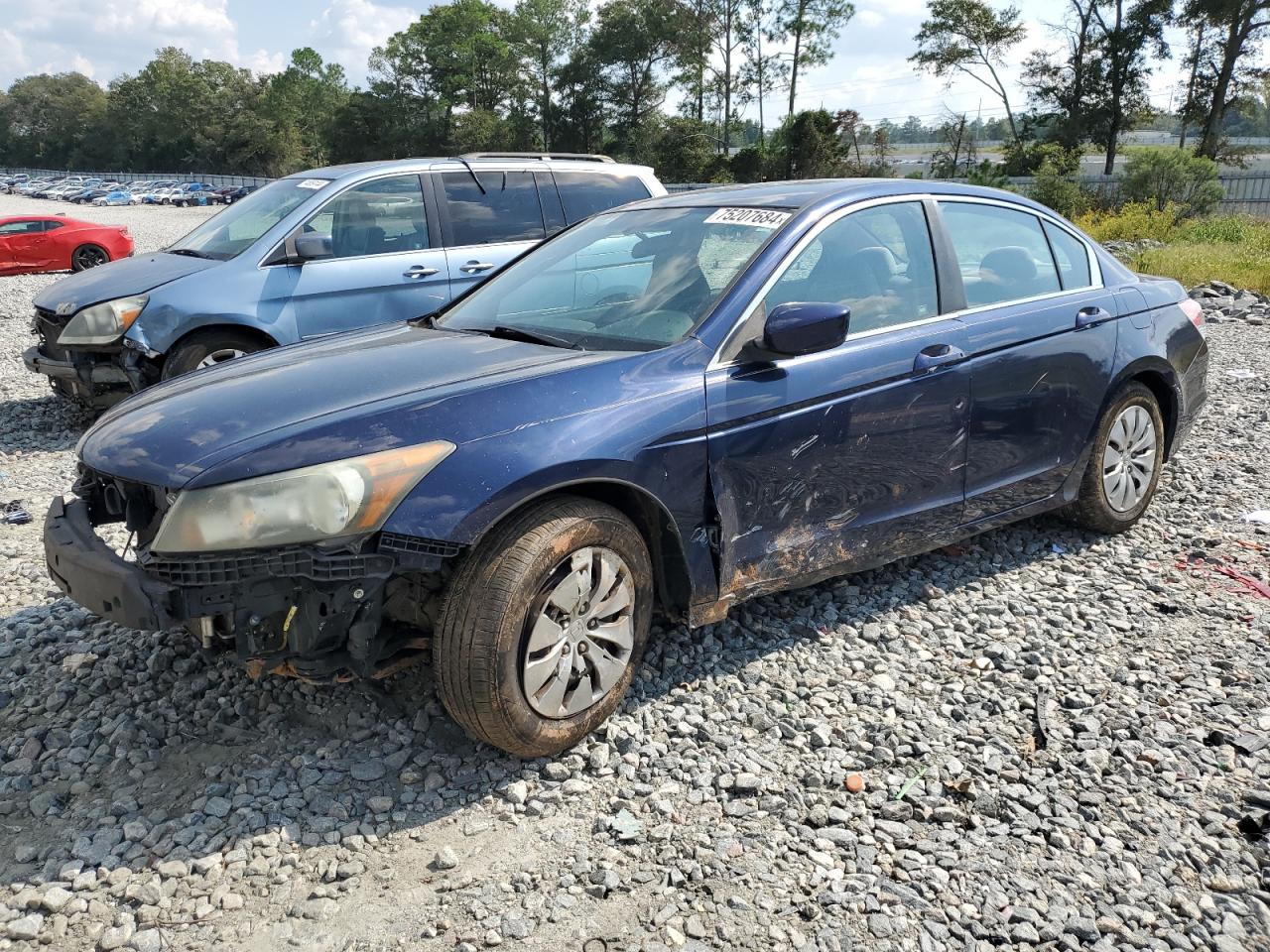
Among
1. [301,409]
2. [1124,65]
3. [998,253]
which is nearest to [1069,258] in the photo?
[998,253]

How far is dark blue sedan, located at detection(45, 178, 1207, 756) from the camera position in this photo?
109 inches

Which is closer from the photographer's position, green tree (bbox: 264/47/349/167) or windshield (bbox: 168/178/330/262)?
windshield (bbox: 168/178/330/262)

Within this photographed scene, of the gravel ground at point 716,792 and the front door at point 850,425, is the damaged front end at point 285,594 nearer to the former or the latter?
the gravel ground at point 716,792

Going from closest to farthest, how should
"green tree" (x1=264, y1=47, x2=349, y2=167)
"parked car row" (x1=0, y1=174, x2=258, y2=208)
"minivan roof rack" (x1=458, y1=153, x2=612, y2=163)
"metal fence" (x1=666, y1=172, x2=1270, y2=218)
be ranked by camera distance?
"minivan roof rack" (x1=458, y1=153, x2=612, y2=163) < "metal fence" (x1=666, y1=172, x2=1270, y2=218) < "parked car row" (x1=0, y1=174, x2=258, y2=208) < "green tree" (x1=264, y1=47, x2=349, y2=167)

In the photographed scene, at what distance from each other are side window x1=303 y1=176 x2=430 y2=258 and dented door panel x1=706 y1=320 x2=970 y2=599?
4.53 metres

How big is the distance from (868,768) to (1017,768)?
0.47 meters

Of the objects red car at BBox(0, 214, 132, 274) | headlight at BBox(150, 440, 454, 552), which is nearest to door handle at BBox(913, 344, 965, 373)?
headlight at BBox(150, 440, 454, 552)

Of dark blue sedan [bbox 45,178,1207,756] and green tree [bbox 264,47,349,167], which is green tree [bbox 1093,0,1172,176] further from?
green tree [bbox 264,47,349,167]

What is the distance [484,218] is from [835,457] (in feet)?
15.8

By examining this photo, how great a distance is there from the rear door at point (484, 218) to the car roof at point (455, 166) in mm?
65

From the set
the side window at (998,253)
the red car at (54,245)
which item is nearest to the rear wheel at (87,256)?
the red car at (54,245)

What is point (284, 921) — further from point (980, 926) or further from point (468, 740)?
point (980, 926)

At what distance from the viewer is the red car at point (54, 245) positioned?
21.6m

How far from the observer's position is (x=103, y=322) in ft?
22.0
